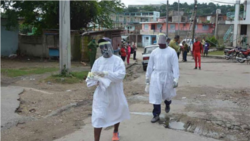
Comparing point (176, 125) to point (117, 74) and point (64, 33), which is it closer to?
point (117, 74)

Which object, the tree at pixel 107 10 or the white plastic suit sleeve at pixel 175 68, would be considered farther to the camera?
the tree at pixel 107 10

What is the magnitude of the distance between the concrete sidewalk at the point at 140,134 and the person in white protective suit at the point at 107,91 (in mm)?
514

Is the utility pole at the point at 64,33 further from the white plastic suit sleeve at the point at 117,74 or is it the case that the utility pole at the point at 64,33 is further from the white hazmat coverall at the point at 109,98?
the white plastic suit sleeve at the point at 117,74

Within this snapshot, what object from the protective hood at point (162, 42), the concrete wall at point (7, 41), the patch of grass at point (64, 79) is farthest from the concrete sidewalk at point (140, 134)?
the concrete wall at point (7, 41)

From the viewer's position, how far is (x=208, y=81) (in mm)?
11172

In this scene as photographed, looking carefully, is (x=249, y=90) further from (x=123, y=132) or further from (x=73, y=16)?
(x=73, y=16)

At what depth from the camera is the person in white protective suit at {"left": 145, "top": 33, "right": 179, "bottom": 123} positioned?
5758 millimetres

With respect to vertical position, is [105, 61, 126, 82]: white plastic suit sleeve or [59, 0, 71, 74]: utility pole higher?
[59, 0, 71, 74]: utility pole

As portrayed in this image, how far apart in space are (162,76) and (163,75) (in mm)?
30

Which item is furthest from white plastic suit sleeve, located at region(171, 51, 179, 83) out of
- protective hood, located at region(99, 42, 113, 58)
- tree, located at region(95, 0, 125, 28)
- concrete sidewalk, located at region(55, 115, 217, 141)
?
tree, located at region(95, 0, 125, 28)

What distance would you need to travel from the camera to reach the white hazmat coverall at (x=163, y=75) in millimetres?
5758

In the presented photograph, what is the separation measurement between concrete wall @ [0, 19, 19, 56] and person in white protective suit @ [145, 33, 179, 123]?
52.2 ft

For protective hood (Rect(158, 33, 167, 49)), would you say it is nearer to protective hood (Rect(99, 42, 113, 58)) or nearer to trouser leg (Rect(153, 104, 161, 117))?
trouser leg (Rect(153, 104, 161, 117))

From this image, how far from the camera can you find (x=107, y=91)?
174 inches
